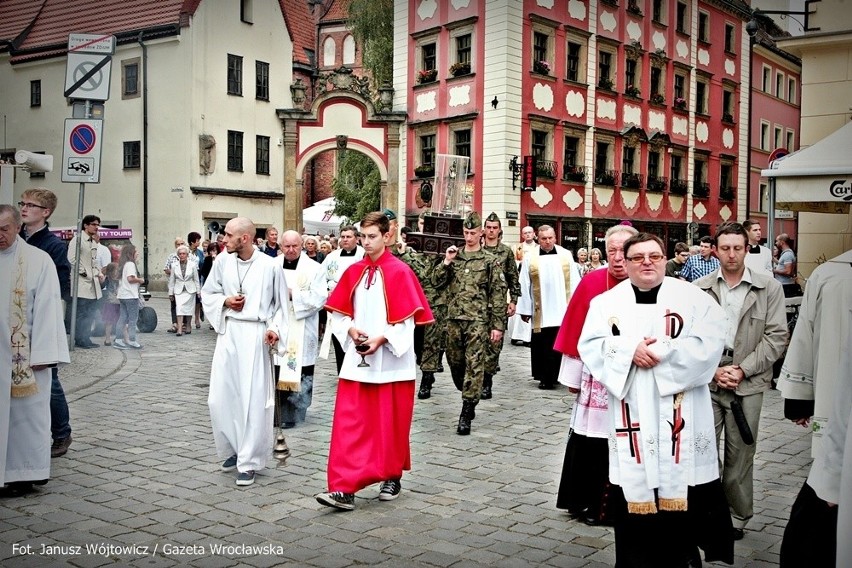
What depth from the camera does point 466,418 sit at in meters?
8.44

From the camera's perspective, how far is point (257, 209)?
34031 mm

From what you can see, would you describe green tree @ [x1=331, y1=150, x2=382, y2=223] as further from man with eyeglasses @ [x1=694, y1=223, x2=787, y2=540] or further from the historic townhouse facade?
man with eyeglasses @ [x1=694, y1=223, x2=787, y2=540]

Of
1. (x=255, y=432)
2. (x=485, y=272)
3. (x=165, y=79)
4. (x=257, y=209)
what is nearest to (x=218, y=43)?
(x=165, y=79)

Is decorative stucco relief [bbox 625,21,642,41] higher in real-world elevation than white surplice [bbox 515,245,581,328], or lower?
higher

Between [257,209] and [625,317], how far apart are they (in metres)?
30.4

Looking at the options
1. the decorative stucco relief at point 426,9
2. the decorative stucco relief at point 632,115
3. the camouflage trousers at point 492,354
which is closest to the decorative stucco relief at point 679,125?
the decorative stucco relief at point 632,115

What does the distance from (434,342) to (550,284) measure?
9.55 ft

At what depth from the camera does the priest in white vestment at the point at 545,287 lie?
12.2 metres

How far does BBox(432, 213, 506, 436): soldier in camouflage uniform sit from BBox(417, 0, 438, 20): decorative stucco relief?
2413 cm

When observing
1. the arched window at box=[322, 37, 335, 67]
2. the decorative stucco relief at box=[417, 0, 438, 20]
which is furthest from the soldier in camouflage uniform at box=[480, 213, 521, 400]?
the arched window at box=[322, 37, 335, 67]

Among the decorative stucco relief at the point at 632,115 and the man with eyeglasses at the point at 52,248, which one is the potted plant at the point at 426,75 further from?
the man with eyeglasses at the point at 52,248

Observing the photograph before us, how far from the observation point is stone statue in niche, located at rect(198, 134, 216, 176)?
104 ft

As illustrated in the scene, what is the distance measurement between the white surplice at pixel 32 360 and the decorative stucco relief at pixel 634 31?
30.2 meters

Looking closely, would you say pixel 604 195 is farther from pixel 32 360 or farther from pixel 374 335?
pixel 32 360
